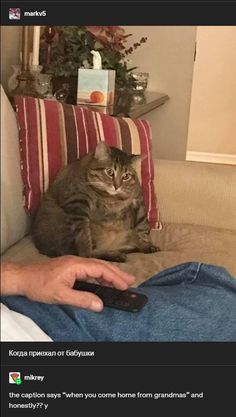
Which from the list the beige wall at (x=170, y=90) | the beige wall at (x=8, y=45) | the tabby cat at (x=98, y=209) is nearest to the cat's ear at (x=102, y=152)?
the tabby cat at (x=98, y=209)

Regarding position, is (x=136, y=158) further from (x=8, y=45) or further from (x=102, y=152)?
(x=8, y=45)

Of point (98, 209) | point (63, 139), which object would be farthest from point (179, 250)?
point (63, 139)

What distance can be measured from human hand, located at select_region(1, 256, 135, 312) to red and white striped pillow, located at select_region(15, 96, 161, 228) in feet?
0.68

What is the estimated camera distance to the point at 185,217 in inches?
38.4

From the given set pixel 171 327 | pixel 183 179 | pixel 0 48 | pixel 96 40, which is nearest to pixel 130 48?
pixel 96 40

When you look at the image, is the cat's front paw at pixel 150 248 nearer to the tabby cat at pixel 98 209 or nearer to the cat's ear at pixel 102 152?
the tabby cat at pixel 98 209

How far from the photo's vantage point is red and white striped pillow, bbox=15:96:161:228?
0.74m

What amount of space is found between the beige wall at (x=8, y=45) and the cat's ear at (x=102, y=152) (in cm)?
28

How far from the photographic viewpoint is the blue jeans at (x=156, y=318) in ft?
1.59

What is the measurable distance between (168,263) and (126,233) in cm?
17
